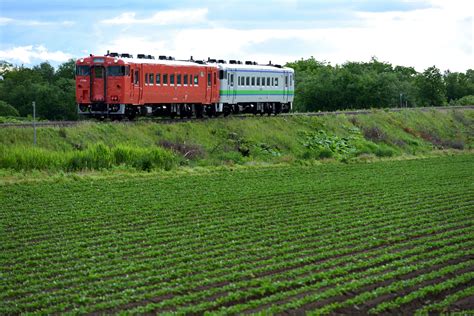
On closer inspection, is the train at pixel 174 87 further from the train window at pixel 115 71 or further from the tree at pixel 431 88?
the tree at pixel 431 88

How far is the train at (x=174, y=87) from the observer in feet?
123

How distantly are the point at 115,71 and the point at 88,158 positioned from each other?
5.75 m

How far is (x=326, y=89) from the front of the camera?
7750 centimetres

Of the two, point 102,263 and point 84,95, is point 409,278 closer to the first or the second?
point 102,263

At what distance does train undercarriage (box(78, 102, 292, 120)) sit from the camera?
3806cm

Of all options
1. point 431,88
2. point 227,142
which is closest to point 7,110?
point 227,142

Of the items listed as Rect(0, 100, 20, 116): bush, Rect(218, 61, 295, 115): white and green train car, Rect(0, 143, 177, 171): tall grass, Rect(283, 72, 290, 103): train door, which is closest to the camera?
Rect(0, 143, 177, 171): tall grass

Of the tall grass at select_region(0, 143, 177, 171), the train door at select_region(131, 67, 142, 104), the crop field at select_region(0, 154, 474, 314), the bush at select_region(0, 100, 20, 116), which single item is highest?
the train door at select_region(131, 67, 142, 104)

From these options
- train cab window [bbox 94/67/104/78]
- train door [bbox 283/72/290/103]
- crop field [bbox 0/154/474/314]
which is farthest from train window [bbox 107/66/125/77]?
train door [bbox 283/72/290/103]

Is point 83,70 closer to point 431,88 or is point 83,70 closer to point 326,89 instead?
point 326,89

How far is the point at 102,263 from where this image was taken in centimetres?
1781

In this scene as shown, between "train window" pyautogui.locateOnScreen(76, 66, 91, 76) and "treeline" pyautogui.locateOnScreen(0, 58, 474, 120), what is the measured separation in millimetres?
14328

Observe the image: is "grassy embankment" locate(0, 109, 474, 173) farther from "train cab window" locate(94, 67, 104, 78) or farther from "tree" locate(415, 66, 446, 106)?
"tree" locate(415, 66, 446, 106)

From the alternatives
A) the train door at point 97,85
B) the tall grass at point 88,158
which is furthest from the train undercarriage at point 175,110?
the tall grass at point 88,158
